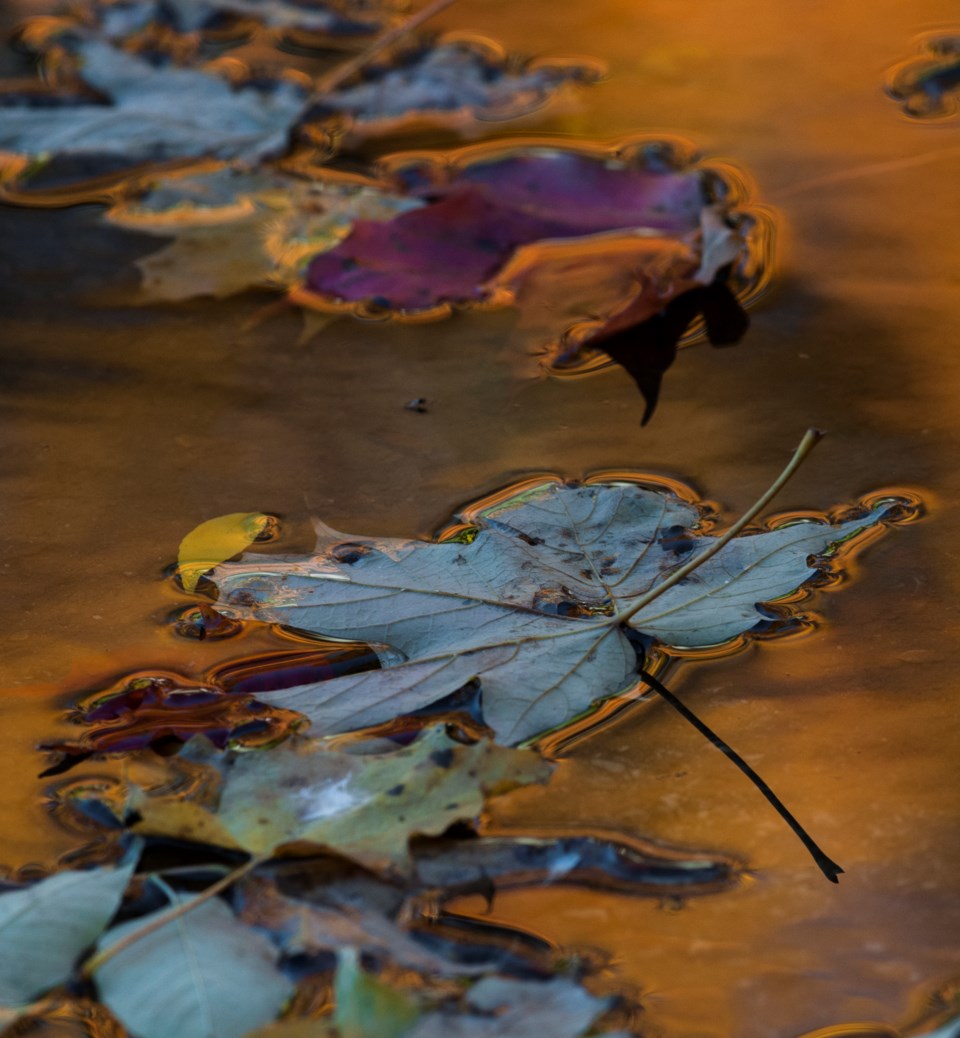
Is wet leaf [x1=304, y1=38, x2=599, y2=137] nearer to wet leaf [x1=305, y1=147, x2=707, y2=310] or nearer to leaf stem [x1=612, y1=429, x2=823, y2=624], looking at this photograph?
wet leaf [x1=305, y1=147, x2=707, y2=310]

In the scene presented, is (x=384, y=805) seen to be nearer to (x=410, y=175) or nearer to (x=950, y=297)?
(x=950, y=297)

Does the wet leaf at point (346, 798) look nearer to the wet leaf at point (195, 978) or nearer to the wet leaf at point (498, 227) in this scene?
the wet leaf at point (195, 978)

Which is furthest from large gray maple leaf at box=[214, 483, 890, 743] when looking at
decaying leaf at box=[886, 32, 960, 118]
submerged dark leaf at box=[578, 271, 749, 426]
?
decaying leaf at box=[886, 32, 960, 118]

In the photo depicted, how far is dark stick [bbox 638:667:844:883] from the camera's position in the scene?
2.31ft

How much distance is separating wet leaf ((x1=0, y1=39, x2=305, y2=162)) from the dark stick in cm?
89

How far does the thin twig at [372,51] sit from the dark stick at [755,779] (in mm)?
1001

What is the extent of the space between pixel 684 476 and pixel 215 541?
1.12 ft

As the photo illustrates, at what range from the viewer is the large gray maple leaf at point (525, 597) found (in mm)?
774

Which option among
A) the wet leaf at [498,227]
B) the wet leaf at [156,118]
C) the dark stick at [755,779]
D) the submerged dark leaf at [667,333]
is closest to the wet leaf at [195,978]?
the dark stick at [755,779]

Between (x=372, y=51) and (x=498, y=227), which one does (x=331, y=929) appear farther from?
(x=372, y=51)

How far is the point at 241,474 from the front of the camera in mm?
1006

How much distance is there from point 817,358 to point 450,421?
311 mm

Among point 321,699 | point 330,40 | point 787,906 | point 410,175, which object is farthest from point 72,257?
point 787,906

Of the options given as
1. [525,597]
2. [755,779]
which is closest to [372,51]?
[525,597]
